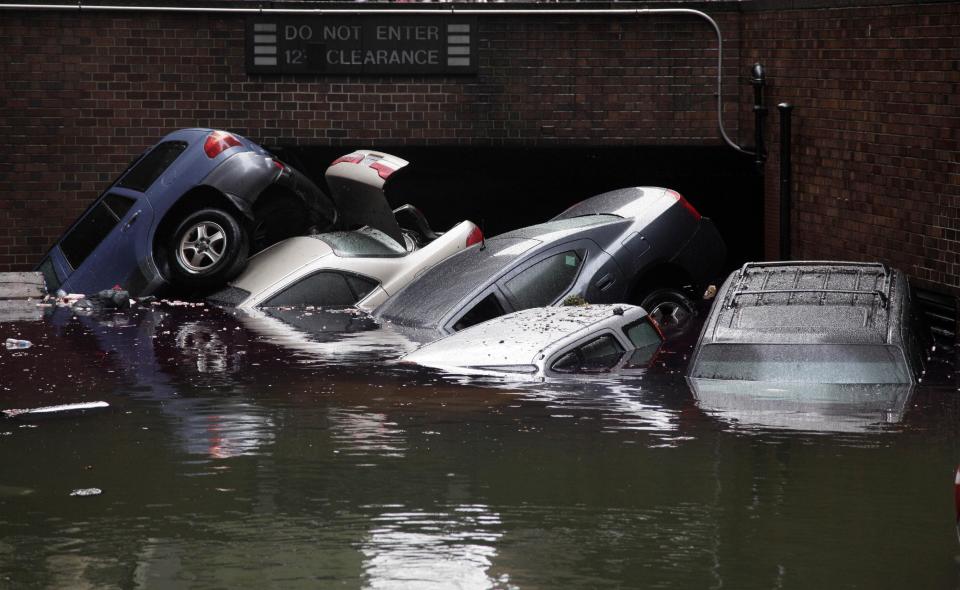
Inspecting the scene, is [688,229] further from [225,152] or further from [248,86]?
[248,86]

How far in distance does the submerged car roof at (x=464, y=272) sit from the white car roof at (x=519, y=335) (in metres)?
1.04

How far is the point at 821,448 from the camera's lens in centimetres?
964

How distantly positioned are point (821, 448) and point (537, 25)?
34.7 feet

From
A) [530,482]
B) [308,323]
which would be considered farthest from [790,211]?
[530,482]

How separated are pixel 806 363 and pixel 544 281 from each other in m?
3.55

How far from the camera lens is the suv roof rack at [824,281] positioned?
10.9 metres

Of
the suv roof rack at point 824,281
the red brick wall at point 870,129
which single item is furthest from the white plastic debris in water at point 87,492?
the red brick wall at point 870,129

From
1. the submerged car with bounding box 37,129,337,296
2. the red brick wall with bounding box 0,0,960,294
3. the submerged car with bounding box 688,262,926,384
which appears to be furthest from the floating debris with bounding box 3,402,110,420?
the red brick wall with bounding box 0,0,960,294

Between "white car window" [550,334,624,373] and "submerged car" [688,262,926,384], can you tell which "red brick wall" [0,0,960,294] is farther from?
"submerged car" [688,262,926,384]

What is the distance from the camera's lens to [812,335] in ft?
Answer: 34.6

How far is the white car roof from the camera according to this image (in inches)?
464

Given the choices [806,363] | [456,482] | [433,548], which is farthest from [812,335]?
[433,548]

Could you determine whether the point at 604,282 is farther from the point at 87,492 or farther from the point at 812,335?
the point at 87,492

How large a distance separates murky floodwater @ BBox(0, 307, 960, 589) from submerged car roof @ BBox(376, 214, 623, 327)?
1121mm
